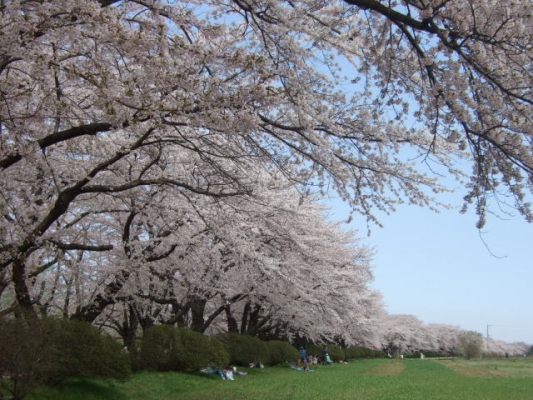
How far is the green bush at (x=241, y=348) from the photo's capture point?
2122 centimetres

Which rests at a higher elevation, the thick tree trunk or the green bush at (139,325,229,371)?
the thick tree trunk

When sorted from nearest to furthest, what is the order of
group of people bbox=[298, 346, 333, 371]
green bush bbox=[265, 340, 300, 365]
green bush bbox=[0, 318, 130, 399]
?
green bush bbox=[0, 318, 130, 399] → green bush bbox=[265, 340, 300, 365] → group of people bbox=[298, 346, 333, 371]

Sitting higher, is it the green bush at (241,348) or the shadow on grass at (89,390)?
the green bush at (241,348)

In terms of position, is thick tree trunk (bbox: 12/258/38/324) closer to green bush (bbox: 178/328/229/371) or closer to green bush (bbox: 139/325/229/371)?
green bush (bbox: 139/325/229/371)

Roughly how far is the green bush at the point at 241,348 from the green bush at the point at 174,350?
4.13 m

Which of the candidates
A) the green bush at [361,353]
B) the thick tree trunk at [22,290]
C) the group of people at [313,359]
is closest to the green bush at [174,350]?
the thick tree trunk at [22,290]

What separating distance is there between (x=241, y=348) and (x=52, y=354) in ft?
45.1

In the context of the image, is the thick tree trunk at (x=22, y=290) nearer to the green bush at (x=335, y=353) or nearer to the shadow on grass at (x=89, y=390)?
the shadow on grass at (x=89, y=390)

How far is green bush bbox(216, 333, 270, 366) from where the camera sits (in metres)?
21.2

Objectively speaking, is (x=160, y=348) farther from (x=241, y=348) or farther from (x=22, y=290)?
(x=22, y=290)

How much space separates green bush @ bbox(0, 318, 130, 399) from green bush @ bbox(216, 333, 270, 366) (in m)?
10.2

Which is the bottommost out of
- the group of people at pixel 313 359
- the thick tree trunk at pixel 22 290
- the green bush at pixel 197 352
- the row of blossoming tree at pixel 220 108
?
the group of people at pixel 313 359

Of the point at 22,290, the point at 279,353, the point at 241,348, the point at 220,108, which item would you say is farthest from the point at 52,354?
the point at 279,353

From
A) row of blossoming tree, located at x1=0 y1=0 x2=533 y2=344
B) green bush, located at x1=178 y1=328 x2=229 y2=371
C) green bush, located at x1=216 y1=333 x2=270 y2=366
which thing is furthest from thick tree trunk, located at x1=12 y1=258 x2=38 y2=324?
green bush, located at x1=216 y1=333 x2=270 y2=366
